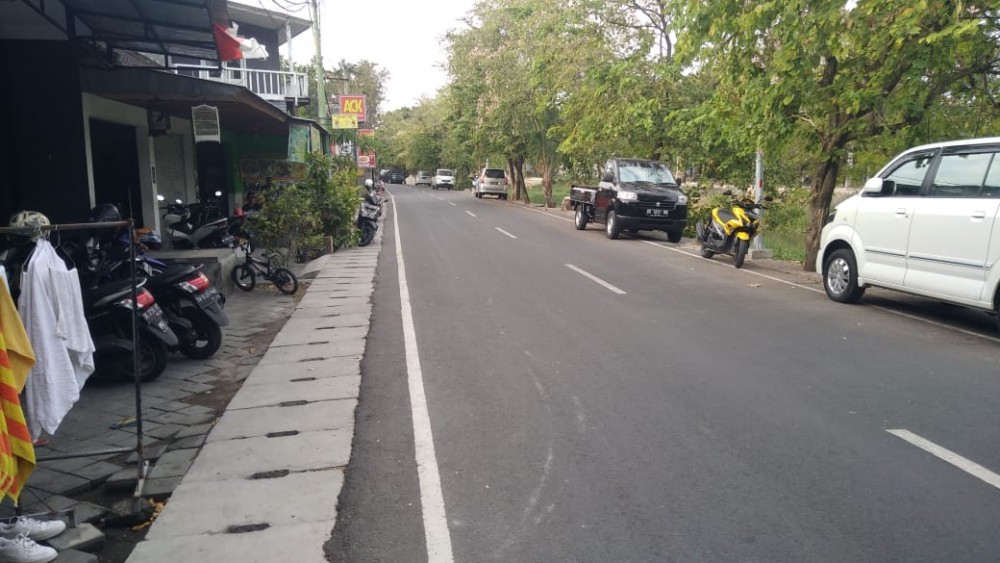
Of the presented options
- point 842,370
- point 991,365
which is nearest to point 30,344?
point 842,370

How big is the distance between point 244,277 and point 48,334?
26.1ft

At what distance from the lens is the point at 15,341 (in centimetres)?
372

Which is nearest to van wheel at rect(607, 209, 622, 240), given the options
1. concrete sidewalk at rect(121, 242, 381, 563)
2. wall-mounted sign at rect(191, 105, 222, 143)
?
wall-mounted sign at rect(191, 105, 222, 143)

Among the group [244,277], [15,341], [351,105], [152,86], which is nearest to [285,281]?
[244,277]

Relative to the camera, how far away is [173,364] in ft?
24.8

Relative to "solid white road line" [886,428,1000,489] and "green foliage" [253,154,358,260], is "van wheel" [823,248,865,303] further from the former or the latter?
"green foliage" [253,154,358,260]

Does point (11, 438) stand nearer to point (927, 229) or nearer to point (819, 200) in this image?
point (927, 229)

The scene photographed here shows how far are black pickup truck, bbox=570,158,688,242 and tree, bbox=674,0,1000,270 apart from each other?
4875 mm

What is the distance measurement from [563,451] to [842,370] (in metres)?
3.22

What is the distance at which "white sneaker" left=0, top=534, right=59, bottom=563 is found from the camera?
3.56 metres

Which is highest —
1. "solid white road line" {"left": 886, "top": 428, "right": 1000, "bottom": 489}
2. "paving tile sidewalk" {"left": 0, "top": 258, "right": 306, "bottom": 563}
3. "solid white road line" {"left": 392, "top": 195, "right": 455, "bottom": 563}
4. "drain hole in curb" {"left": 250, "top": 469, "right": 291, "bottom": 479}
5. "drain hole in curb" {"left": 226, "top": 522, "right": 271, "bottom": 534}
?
"solid white road line" {"left": 886, "top": 428, "right": 1000, "bottom": 489}

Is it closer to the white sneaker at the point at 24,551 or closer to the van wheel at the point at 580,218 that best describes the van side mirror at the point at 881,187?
the white sneaker at the point at 24,551

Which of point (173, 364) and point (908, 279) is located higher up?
point (908, 279)

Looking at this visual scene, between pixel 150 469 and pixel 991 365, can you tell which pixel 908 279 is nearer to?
pixel 991 365
